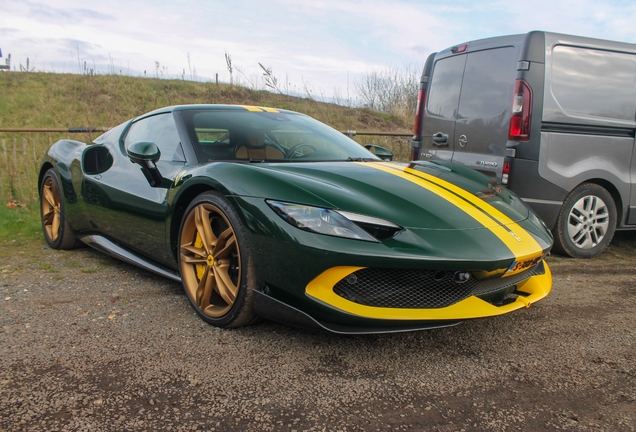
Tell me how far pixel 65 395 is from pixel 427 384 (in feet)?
4.57

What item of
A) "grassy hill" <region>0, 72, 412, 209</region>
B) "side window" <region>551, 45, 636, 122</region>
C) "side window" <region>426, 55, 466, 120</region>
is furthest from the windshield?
"grassy hill" <region>0, 72, 412, 209</region>

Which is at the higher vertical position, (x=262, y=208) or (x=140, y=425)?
(x=262, y=208)

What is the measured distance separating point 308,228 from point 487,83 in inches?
127

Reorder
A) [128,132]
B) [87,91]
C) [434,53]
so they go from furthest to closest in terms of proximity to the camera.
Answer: [87,91] → [434,53] → [128,132]

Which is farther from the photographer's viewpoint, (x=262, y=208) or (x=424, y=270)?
(x=262, y=208)

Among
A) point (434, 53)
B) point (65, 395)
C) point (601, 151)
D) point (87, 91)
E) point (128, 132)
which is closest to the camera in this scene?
point (65, 395)

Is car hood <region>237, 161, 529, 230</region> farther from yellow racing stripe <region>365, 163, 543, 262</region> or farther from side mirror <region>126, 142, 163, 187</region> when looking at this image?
side mirror <region>126, 142, 163, 187</region>

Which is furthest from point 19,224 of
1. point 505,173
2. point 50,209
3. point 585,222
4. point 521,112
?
point 585,222

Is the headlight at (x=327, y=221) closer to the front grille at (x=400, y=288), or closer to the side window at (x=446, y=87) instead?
the front grille at (x=400, y=288)

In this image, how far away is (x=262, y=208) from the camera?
2406 mm

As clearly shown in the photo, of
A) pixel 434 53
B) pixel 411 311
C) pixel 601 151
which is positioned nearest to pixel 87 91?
pixel 434 53

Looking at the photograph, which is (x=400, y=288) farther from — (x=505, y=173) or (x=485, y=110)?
(x=485, y=110)

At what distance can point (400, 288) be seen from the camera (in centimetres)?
222

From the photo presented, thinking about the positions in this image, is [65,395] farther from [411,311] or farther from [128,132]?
[128,132]
